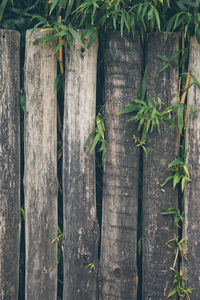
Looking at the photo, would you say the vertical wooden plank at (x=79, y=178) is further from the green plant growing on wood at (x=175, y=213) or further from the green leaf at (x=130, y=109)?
the green plant growing on wood at (x=175, y=213)

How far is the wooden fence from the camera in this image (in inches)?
117

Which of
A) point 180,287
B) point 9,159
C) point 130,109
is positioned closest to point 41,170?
point 9,159

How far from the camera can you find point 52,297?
3098 mm

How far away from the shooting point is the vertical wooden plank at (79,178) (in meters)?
2.97

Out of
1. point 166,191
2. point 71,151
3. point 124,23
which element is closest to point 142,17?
point 124,23

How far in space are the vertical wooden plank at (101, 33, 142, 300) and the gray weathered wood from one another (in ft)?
1.35

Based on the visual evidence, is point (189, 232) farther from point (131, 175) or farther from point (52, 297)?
point (52, 297)

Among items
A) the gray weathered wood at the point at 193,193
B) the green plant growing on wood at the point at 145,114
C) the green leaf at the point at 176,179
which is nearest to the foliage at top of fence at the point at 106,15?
the gray weathered wood at the point at 193,193

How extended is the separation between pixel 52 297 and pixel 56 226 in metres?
0.59

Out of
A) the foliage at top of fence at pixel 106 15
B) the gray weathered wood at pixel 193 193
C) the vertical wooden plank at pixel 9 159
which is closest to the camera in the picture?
the foliage at top of fence at pixel 106 15

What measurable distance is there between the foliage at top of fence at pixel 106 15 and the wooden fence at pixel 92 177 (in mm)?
109

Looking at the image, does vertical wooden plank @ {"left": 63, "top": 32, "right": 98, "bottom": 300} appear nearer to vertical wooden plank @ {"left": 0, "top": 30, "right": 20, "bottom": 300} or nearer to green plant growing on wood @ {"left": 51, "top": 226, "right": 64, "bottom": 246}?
green plant growing on wood @ {"left": 51, "top": 226, "right": 64, "bottom": 246}

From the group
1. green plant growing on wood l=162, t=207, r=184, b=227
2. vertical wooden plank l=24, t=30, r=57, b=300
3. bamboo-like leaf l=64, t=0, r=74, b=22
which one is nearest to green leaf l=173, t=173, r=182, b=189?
green plant growing on wood l=162, t=207, r=184, b=227

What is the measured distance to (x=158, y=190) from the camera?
2992 millimetres
